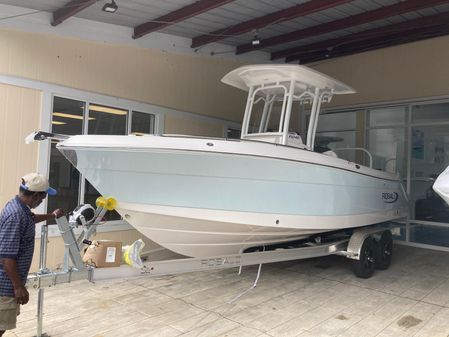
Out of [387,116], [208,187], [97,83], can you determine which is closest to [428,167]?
[387,116]

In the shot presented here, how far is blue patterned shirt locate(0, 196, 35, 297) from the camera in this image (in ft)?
7.22

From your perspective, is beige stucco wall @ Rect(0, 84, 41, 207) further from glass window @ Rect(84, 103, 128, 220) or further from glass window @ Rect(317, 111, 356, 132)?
glass window @ Rect(317, 111, 356, 132)

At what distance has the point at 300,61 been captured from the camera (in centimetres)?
798

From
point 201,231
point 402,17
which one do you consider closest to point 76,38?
point 201,231

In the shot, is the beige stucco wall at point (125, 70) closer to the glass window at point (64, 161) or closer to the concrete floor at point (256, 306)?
the glass window at point (64, 161)

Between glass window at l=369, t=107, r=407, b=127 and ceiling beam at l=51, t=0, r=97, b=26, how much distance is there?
5.54 meters

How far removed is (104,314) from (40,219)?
1289 mm

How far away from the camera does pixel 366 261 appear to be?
15.7 feet

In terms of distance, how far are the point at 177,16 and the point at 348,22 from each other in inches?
102

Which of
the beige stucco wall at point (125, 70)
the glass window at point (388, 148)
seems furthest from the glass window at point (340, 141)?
the beige stucco wall at point (125, 70)

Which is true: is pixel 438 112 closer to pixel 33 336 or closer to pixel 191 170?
pixel 191 170

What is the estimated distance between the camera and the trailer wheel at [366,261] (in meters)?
4.68

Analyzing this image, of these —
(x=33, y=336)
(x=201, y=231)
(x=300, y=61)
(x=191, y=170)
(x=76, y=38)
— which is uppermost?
(x=300, y=61)

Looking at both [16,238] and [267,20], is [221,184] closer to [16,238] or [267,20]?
[16,238]
